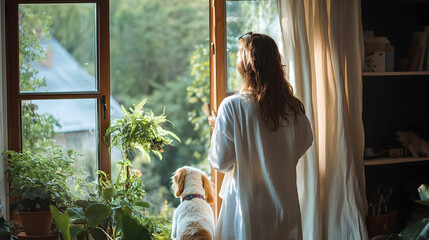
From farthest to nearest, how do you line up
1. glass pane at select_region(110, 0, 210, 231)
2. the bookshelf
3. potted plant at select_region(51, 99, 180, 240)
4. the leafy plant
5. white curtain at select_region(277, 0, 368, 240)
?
glass pane at select_region(110, 0, 210, 231), the bookshelf, white curtain at select_region(277, 0, 368, 240), potted plant at select_region(51, 99, 180, 240), the leafy plant

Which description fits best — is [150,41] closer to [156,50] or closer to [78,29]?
[156,50]

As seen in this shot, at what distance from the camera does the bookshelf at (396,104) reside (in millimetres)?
3258

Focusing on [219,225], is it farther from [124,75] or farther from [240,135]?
[124,75]

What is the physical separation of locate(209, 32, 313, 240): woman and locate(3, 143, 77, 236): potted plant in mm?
950

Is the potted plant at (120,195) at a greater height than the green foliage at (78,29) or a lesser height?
lesser

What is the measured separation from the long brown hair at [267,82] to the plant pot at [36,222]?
128 cm

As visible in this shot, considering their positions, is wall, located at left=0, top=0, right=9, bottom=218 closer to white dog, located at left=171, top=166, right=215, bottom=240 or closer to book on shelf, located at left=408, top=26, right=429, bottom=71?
white dog, located at left=171, top=166, right=215, bottom=240

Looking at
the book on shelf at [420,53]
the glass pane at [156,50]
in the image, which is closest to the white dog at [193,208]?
the book on shelf at [420,53]

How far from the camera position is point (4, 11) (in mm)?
2785

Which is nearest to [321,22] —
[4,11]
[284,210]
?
[284,210]

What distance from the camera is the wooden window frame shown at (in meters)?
2.81

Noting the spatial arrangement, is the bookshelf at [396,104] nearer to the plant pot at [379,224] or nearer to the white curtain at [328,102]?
the plant pot at [379,224]

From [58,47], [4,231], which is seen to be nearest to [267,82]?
[58,47]

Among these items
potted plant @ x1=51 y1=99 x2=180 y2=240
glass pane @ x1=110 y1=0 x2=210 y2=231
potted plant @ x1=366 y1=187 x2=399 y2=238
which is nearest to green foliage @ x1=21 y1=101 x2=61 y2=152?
potted plant @ x1=51 y1=99 x2=180 y2=240
